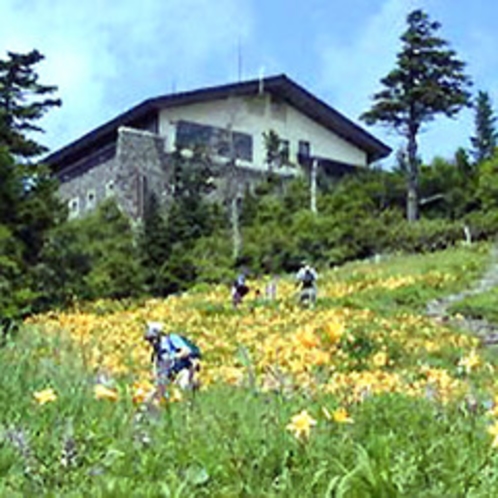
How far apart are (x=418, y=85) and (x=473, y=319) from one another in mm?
21110

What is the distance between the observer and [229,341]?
18.8m

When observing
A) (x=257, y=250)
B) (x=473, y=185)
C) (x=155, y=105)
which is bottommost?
(x=257, y=250)

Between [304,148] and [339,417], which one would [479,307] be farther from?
[304,148]

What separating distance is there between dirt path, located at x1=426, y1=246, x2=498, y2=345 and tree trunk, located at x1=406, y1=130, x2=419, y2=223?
9.03 metres

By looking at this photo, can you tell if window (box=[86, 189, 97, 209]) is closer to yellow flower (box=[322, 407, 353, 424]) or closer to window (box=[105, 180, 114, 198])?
window (box=[105, 180, 114, 198])

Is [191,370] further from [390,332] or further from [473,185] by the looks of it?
[473,185]

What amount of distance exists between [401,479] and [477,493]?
247 millimetres

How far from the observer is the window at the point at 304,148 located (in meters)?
49.2

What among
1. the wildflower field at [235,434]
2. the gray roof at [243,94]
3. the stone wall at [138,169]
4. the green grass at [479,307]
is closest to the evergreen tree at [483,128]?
the gray roof at [243,94]

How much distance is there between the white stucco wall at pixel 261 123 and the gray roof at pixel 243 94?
32 centimetres

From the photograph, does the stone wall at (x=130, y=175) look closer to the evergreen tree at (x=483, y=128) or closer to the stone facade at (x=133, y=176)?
the stone facade at (x=133, y=176)

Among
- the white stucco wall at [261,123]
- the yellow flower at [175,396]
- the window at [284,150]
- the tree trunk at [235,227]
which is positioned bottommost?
the yellow flower at [175,396]

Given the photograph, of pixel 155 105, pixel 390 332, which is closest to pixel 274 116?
pixel 155 105

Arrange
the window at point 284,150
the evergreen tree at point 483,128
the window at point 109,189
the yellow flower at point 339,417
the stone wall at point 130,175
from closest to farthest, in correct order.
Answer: the yellow flower at point 339,417, the stone wall at point 130,175, the window at point 109,189, the window at point 284,150, the evergreen tree at point 483,128
